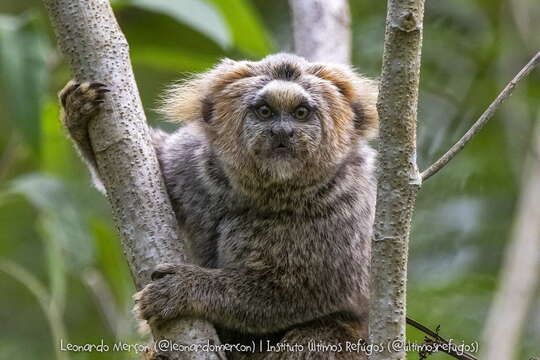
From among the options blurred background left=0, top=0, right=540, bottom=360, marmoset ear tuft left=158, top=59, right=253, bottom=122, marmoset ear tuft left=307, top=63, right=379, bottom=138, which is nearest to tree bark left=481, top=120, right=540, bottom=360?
blurred background left=0, top=0, right=540, bottom=360

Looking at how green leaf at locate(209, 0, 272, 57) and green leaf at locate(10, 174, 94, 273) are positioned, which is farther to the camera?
green leaf at locate(209, 0, 272, 57)

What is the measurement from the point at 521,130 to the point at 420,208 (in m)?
1.37

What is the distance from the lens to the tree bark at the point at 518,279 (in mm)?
7199

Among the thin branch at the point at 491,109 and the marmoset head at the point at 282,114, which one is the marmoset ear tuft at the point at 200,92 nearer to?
the marmoset head at the point at 282,114

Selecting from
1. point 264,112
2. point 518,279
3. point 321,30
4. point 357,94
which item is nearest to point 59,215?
point 264,112

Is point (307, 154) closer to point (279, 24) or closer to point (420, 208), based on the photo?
point (420, 208)

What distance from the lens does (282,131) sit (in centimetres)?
579

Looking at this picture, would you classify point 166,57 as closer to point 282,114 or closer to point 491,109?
point 282,114

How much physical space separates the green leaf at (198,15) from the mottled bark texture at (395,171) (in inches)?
122

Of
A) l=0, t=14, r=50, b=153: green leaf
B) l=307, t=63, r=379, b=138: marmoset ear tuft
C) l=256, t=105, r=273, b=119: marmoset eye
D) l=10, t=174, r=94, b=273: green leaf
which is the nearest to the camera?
l=256, t=105, r=273, b=119: marmoset eye

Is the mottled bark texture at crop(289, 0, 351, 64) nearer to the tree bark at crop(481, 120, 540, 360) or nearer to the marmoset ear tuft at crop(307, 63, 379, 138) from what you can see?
the marmoset ear tuft at crop(307, 63, 379, 138)

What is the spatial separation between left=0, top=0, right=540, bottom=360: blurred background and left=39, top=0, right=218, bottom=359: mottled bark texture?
6.79ft

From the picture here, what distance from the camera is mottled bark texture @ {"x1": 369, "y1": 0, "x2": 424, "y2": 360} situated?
3.98 metres

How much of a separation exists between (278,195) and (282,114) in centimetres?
56
